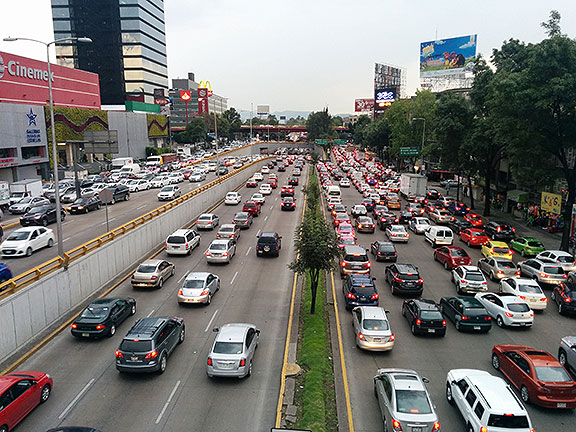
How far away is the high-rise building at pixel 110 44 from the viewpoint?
12206 cm

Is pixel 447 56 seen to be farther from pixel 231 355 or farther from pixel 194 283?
pixel 231 355

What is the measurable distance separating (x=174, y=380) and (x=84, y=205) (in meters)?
32.6

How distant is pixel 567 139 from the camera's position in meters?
34.5

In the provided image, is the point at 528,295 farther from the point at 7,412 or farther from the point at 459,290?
the point at 7,412

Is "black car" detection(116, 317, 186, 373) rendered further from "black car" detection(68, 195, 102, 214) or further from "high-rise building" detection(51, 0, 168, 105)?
"high-rise building" detection(51, 0, 168, 105)

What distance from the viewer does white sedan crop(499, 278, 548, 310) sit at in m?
22.8

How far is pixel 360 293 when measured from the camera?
2211cm

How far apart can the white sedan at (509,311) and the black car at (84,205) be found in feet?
118

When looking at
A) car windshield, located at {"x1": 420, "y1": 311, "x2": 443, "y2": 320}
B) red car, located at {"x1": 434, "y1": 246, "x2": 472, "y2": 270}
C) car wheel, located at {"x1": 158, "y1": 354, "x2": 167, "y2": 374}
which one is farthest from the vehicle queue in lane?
car wheel, located at {"x1": 158, "y1": 354, "x2": 167, "y2": 374}

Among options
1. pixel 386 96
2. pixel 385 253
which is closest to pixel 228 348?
pixel 385 253

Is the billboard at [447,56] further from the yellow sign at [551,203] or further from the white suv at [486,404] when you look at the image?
the white suv at [486,404]

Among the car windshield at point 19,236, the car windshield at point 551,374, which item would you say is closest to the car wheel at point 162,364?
the car windshield at point 551,374

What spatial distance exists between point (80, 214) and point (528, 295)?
37736 mm

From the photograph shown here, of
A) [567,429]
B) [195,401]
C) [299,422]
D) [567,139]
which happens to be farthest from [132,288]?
[567,139]
